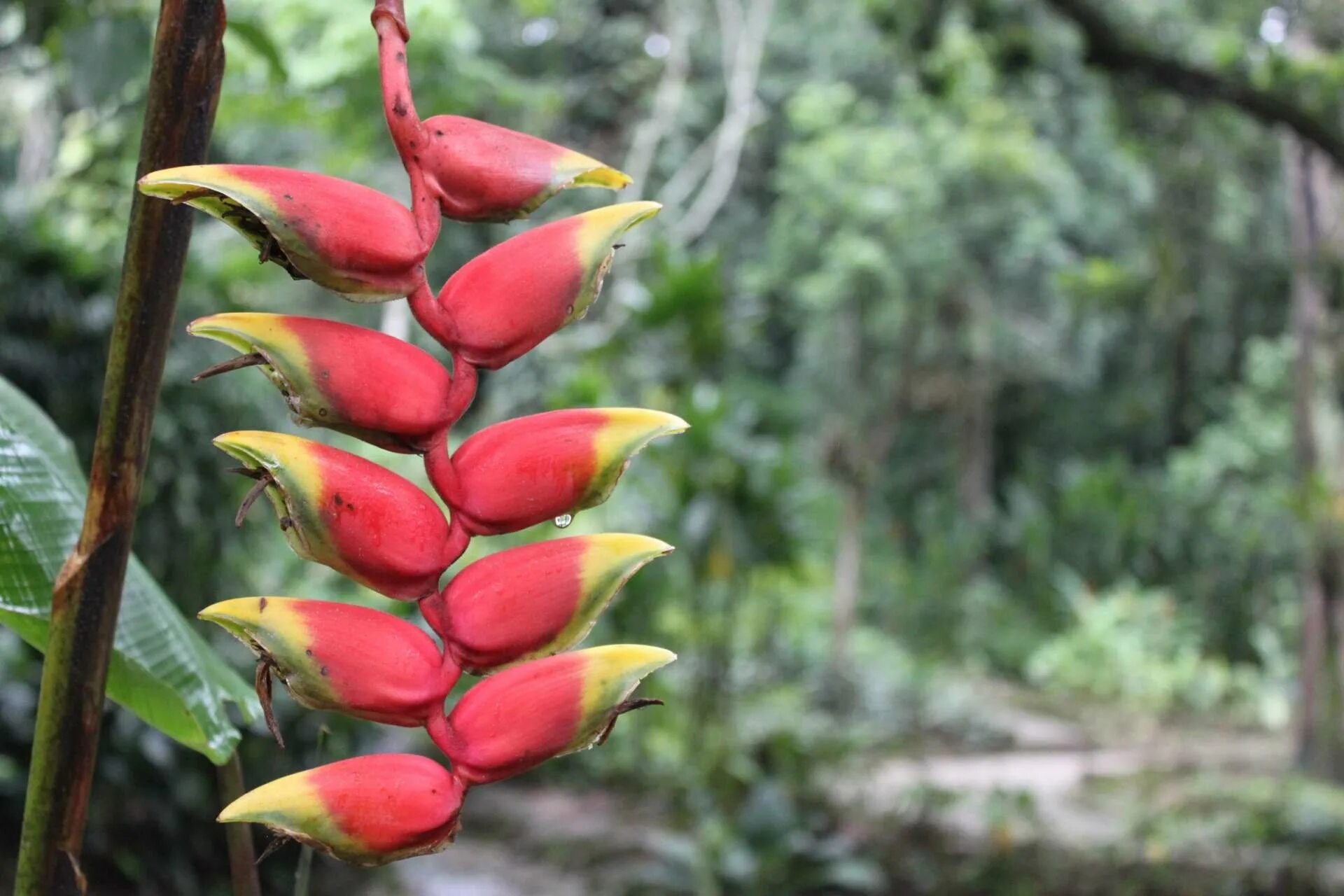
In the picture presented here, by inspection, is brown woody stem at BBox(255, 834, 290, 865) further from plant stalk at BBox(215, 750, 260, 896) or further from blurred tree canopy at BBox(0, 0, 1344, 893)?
blurred tree canopy at BBox(0, 0, 1344, 893)

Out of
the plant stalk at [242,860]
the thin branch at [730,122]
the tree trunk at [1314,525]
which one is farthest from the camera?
the thin branch at [730,122]

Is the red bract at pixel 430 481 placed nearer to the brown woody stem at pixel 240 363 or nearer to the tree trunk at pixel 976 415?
the brown woody stem at pixel 240 363

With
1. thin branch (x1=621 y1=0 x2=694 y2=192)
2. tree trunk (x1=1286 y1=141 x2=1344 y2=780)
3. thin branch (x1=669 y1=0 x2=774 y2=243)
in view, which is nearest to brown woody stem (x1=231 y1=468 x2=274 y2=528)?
tree trunk (x1=1286 y1=141 x2=1344 y2=780)

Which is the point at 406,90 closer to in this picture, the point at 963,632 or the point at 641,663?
the point at 641,663

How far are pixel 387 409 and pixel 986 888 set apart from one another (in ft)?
13.2

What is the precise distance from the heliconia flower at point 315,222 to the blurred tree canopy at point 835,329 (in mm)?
949

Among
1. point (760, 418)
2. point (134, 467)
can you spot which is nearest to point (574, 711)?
point (134, 467)

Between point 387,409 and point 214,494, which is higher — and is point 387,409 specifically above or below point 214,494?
above

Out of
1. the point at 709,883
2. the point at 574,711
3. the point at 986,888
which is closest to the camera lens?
the point at 574,711

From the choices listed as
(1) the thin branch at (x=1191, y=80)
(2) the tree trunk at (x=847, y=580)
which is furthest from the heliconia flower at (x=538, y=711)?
(2) the tree trunk at (x=847, y=580)

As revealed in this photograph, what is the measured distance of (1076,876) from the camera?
12.8ft

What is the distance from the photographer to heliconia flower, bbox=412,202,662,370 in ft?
1.22

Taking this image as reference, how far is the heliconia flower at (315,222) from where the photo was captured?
33 centimetres

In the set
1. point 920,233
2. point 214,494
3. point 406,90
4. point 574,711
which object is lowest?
point 214,494
